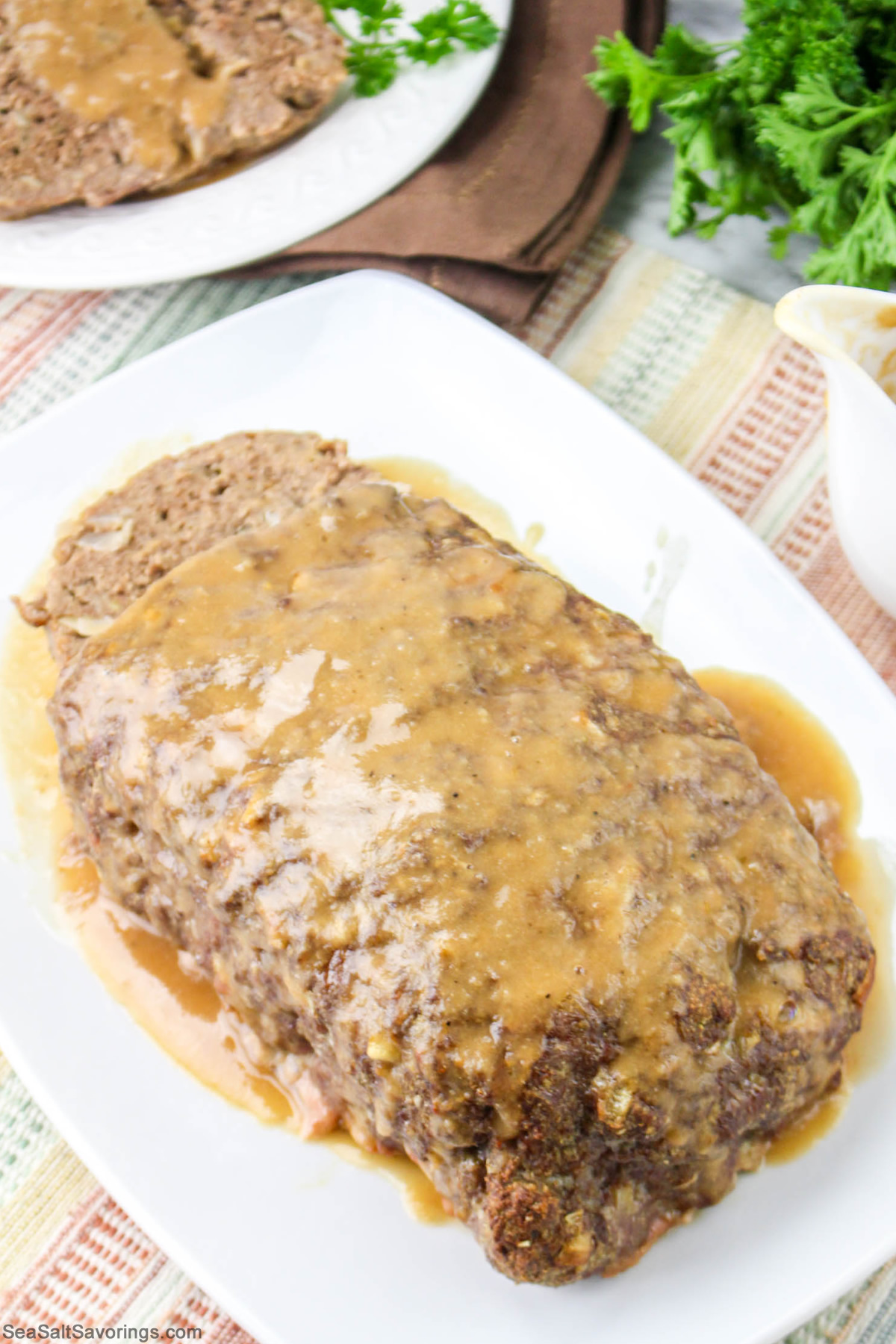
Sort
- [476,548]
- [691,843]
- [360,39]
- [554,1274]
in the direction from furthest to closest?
[360,39]
[476,548]
[691,843]
[554,1274]

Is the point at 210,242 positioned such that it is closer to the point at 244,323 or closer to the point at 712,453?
the point at 244,323

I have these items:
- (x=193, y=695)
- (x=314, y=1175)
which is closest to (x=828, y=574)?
(x=193, y=695)

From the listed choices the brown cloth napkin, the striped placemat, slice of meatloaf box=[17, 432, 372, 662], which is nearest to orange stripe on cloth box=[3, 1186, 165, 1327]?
the striped placemat

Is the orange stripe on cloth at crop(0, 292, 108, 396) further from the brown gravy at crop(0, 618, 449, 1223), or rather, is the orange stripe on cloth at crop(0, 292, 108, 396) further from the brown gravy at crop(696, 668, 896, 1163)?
the brown gravy at crop(696, 668, 896, 1163)

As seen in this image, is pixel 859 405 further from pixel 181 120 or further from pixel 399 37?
pixel 181 120

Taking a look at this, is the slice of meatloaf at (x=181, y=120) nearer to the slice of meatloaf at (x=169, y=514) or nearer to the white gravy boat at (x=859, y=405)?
the slice of meatloaf at (x=169, y=514)

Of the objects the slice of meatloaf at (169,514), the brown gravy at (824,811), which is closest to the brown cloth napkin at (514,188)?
the slice of meatloaf at (169,514)
